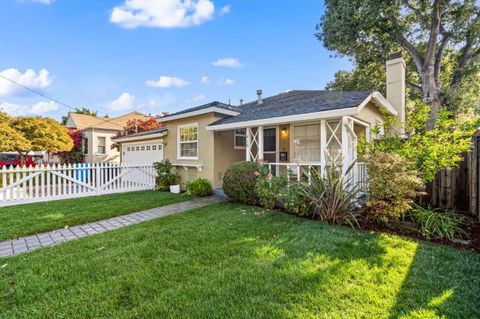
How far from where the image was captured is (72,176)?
9367mm

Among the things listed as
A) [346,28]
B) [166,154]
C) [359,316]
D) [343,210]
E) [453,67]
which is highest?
[346,28]

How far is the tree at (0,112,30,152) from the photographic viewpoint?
509 inches

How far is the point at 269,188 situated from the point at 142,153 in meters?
9.48

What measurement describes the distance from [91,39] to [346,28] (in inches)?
553

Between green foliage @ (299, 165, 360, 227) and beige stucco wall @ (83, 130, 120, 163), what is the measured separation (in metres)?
19.7

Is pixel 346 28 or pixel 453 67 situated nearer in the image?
pixel 346 28

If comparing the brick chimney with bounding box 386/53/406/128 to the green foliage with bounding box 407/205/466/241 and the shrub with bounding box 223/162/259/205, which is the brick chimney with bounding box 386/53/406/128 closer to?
the green foliage with bounding box 407/205/466/241

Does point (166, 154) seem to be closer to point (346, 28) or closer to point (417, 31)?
point (346, 28)

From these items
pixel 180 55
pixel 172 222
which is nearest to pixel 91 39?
pixel 180 55

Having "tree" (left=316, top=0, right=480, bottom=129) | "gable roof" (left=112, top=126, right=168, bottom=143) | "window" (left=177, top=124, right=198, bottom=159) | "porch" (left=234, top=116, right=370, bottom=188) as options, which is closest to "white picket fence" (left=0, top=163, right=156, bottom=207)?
"gable roof" (left=112, top=126, right=168, bottom=143)

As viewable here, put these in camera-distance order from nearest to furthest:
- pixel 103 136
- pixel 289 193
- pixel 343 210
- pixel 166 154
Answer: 1. pixel 343 210
2. pixel 289 193
3. pixel 166 154
4. pixel 103 136

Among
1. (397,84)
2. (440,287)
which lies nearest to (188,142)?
(397,84)

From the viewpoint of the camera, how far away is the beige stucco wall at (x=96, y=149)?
19562mm

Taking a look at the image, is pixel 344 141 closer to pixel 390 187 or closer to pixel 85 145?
pixel 390 187
